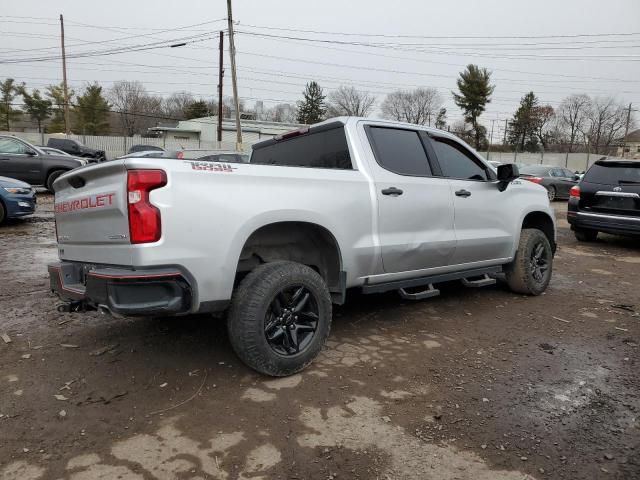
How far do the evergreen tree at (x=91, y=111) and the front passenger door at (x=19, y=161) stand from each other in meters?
44.8

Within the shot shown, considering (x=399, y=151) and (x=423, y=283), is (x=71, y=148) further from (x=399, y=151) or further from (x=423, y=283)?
(x=423, y=283)

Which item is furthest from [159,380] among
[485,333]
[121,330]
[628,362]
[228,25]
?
[228,25]

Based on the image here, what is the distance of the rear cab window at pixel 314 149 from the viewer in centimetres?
411

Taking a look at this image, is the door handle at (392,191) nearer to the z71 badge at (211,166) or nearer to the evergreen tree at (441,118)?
the z71 badge at (211,166)

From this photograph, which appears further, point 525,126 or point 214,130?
point 525,126

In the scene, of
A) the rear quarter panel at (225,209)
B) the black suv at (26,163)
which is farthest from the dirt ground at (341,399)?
the black suv at (26,163)

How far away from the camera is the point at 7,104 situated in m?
52.4

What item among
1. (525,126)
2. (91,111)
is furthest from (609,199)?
(525,126)

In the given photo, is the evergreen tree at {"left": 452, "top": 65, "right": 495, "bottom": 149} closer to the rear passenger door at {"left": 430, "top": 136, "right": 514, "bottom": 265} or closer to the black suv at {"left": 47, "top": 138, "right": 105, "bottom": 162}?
the black suv at {"left": 47, "top": 138, "right": 105, "bottom": 162}

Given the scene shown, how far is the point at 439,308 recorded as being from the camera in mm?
5051

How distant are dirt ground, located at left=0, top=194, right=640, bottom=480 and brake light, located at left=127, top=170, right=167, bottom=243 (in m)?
1.05

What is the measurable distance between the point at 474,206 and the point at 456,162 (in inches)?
18.5

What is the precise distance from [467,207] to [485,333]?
1.18 m

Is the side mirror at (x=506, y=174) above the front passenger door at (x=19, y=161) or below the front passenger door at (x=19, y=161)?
above
